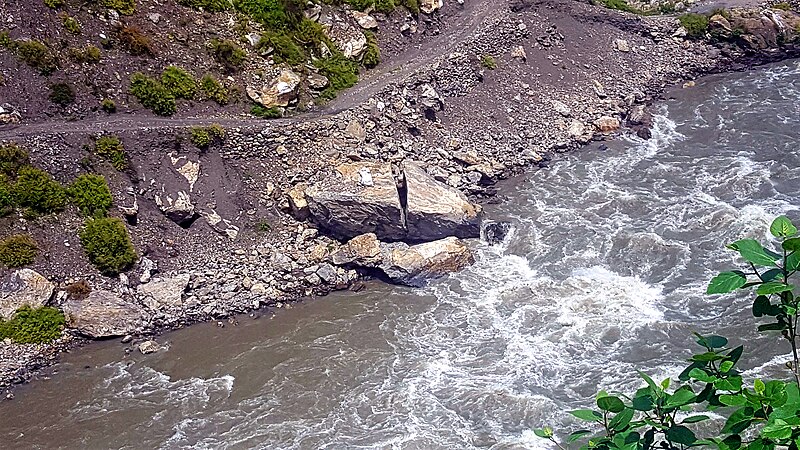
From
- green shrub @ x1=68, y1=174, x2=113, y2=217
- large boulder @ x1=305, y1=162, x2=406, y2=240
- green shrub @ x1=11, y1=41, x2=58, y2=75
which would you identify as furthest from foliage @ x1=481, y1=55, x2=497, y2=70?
green shrub @ x1=11, y1=41, x2=58, y2=75

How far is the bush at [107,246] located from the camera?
35.4 m

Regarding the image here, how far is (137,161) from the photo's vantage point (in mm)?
38969

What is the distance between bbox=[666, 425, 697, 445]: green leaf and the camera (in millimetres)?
5562

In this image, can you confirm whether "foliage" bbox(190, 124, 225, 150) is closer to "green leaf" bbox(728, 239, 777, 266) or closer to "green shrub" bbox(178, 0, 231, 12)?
"green shrub" bbox(178, 0, 231, 12)

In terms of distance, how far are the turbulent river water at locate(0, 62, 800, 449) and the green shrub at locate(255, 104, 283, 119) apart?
13.4m

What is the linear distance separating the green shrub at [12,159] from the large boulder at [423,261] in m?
19.4

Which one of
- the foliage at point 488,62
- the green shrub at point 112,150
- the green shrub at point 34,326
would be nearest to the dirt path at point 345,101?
the green shrub at point 112,150

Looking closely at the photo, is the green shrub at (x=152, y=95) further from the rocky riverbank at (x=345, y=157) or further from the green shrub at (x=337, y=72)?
the green shrub at (x=337, y=72)

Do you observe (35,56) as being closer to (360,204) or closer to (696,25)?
(360,204)

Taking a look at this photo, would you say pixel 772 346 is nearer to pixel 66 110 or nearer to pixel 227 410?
pixel 227 410

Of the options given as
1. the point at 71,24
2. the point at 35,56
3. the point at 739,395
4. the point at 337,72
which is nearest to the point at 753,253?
the point at 739,395

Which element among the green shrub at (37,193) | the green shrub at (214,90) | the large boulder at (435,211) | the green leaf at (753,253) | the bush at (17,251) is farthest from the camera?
the green shrub at (214,90)

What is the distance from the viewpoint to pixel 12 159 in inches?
1438

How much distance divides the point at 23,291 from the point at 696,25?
5143 cm
